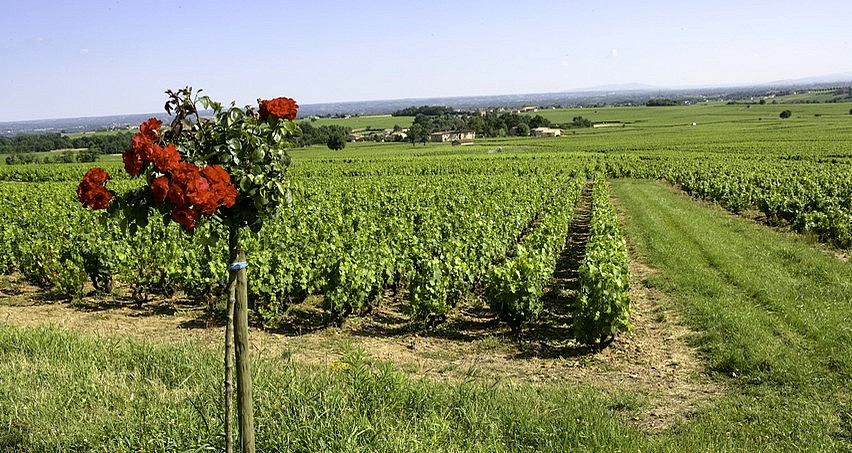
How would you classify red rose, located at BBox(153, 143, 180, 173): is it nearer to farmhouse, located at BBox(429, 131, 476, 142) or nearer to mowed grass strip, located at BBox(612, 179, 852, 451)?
mowed grass strip, located at BBox(612, 179, 852, 451)

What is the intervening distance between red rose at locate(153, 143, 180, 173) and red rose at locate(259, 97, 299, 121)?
61 cm

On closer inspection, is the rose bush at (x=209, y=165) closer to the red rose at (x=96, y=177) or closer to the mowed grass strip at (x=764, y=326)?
the red rose at (x=96, y=177)

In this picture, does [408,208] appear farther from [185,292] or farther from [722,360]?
[722,360]

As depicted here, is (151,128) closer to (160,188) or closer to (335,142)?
(160,188)

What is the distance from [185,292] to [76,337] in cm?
435

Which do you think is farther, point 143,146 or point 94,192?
point 94,192

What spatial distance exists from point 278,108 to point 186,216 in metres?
0.84

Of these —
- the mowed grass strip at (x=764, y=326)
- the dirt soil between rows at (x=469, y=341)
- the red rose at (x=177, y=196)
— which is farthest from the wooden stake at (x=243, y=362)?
the mowed grass strip at (x=764, y=326)

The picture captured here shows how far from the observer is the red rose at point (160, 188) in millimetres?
3066

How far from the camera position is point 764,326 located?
29.6 ft

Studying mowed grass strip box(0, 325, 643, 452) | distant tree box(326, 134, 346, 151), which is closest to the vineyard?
mowed grass strip box(0, 325, 643, 452)

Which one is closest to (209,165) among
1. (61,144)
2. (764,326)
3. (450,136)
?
(764,326)

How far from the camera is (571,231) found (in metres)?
19.8

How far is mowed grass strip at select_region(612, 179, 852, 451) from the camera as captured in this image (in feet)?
19.1
